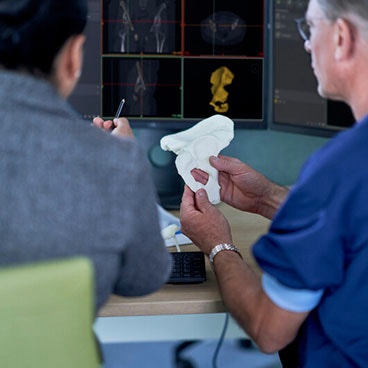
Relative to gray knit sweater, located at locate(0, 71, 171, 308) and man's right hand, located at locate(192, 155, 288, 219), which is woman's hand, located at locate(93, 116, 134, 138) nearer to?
man's right hand, located at locate(192, 155, 288, 219)

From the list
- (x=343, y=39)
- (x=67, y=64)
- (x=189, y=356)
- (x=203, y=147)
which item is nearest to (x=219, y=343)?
(x=189, y=356)

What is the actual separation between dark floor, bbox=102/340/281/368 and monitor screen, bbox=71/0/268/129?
0.86m

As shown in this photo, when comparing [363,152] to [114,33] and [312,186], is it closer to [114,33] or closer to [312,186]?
[312,186]

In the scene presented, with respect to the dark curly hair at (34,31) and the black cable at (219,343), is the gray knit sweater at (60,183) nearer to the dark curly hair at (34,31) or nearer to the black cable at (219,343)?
the dark curly hair at (34,31)

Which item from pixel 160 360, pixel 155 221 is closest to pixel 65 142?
pixel 155 221

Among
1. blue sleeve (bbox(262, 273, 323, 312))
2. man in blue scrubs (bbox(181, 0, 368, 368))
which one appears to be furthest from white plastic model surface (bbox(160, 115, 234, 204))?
blue sleeve (bbox(262, 273, 323, 312))

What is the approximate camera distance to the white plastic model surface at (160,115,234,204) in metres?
1.74

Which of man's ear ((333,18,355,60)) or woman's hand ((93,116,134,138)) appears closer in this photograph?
man's ear ((333,18,355,60))

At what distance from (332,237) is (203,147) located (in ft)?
2.04

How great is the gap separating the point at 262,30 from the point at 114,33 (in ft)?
1.25

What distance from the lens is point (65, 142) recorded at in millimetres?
1062

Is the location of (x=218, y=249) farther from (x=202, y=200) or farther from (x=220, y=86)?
(x=220, y=86)

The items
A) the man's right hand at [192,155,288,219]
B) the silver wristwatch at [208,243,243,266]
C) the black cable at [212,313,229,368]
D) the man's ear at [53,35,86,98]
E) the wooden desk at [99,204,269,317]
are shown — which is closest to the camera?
the man's ear at [53,35,86,98]

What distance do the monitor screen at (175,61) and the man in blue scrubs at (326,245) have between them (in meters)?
0.77
